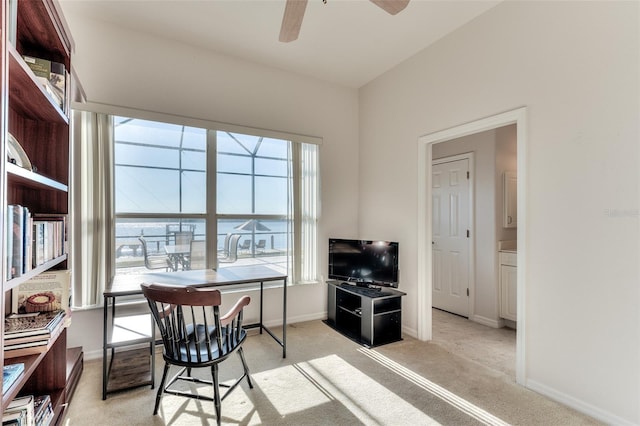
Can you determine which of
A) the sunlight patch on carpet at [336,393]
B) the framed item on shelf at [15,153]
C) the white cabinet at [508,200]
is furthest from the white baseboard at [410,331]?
the framed item on shelf at [15,153]

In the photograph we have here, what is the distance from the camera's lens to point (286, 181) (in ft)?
12.0

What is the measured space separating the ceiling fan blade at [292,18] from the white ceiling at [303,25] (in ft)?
2.04

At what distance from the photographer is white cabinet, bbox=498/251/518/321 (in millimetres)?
3396

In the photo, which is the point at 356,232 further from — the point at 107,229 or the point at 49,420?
the point at 49,420

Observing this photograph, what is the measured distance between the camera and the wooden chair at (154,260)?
9.75 ft

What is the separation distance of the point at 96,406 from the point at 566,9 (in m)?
4.12

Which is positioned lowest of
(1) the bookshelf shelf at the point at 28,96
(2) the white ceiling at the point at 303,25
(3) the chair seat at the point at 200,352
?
(3) the chair seat at the point at 200,352

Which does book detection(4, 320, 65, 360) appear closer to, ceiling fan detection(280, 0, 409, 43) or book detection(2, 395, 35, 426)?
book detection(2, 395, 35, 426)

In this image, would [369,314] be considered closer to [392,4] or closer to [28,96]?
[392,4]

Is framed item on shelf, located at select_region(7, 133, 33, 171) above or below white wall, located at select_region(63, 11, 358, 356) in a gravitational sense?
below

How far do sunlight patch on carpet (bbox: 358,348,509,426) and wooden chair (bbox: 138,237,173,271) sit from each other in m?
2.05

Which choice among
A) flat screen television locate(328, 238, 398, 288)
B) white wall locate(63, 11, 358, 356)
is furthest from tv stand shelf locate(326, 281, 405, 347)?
white wall locate(63, 11, 358, 356)

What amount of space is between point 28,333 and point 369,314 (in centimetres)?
249

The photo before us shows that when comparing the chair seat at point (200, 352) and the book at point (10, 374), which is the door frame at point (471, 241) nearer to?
the chair seat at point (200, 352)
